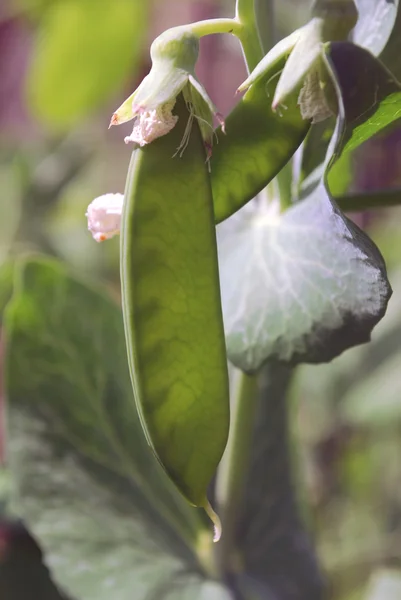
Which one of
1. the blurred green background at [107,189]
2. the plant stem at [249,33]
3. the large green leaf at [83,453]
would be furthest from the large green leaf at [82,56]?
the plant stem at [249,33]

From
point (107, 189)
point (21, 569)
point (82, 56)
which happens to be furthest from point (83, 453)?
point (107, 189)

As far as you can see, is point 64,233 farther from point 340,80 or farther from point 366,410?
point 340,80

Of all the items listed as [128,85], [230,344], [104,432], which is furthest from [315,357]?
[128,85]

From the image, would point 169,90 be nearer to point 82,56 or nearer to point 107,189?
point 82,56

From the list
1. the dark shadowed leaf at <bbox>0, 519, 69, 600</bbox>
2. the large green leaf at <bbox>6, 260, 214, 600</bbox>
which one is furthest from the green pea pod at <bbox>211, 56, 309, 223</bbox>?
the dark shadowed leaf at <bbox>0, 519, 69, 600</bbox>

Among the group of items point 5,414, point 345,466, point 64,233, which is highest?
point 5,414

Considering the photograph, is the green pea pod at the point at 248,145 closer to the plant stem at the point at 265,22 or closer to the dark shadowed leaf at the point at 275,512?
the plant stem at the point at 265,22

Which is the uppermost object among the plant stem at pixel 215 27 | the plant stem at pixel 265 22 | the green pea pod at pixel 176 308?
the plant stem at pixel 215 27
